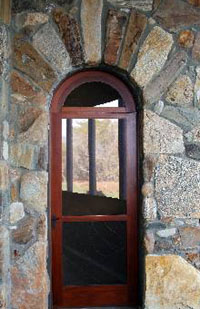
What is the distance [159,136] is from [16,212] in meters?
1.07

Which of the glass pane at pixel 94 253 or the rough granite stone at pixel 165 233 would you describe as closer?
the rough granite stone at pixel 165 233

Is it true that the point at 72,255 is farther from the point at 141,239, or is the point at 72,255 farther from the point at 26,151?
the point at 26,151

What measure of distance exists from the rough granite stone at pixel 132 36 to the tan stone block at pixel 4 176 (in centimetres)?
100

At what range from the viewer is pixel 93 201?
2.62 m

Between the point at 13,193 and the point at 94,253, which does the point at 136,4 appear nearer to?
the point at 13,193

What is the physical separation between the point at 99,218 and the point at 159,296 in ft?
2.12

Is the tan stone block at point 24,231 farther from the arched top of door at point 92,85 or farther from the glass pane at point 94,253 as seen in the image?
the arched top of door at point 92,85

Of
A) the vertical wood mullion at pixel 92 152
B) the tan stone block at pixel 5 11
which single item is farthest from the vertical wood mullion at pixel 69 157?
the tan stone block at pixel 5 11

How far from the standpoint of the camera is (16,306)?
96.9 inches

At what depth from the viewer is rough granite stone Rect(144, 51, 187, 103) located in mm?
2514

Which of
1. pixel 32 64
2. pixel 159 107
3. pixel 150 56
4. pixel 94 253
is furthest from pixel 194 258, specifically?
pixel 32 64

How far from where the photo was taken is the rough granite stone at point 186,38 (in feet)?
8.28

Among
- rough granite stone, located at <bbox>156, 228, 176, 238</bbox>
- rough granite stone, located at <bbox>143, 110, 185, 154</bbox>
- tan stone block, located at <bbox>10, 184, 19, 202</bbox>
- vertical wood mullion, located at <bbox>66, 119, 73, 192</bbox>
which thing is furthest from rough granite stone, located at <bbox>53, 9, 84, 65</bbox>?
rough granite stone, located at <bbox>156, 228, 176, 238</bbox>

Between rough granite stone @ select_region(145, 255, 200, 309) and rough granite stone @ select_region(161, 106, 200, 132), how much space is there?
2.88ft
